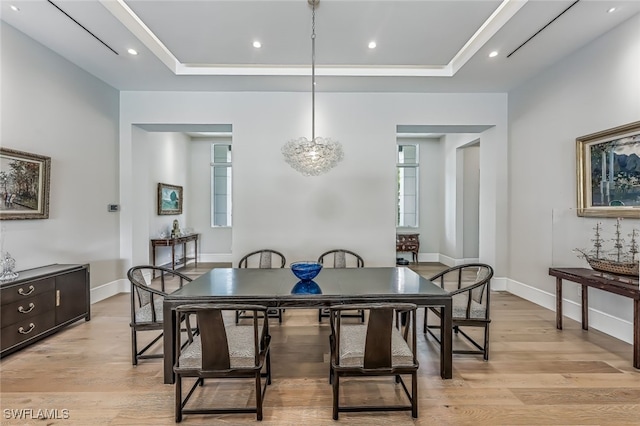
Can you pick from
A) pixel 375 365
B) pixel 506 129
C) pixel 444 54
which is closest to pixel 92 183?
pixel 375 365

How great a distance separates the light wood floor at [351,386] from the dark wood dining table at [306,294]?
1.01 ft

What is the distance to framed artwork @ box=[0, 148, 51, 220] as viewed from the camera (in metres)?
3.20

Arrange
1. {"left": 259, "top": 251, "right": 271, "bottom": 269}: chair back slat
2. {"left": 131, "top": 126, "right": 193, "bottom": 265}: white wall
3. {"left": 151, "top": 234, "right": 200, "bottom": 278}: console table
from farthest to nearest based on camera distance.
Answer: {"left": 151, "top": 234, "right": 200, "bottom": 278}: console table < {"left": 131, "top": 126, "right": 193, "bottom": 265}: white wall < {"left": 259, "top": 251, "right": 271, "bottom": 269}: chair back slat

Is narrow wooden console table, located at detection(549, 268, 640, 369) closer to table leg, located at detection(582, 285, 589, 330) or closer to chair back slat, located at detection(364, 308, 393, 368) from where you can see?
table leg, located at detection(582, 285, 589, 330)

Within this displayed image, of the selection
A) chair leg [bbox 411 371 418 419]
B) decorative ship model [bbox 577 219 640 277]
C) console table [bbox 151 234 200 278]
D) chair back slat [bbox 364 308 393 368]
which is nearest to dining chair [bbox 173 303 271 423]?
chair back slat [bbox 364 308 393 368]

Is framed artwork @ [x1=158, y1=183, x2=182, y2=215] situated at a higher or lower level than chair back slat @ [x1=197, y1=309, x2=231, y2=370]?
higher

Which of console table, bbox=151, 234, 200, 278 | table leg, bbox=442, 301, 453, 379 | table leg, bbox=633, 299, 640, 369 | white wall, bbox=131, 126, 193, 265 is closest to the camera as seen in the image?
table leg, bbox=442, 301, 453, 379

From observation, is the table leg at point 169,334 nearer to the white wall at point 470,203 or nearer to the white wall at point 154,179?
the white wall at point 154,179

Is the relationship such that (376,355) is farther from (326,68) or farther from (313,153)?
(326,68)

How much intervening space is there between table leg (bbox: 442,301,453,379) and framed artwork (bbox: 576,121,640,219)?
231 centimetres

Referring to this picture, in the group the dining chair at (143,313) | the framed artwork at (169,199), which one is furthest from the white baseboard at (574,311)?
the framed artwork at (169,199)

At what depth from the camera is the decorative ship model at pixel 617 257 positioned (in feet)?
9.93

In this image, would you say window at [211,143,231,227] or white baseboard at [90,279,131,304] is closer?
white baseboard at [90,279,131,304]

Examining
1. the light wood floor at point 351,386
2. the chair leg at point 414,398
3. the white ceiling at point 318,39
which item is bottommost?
the light wood floor at point 351,386
